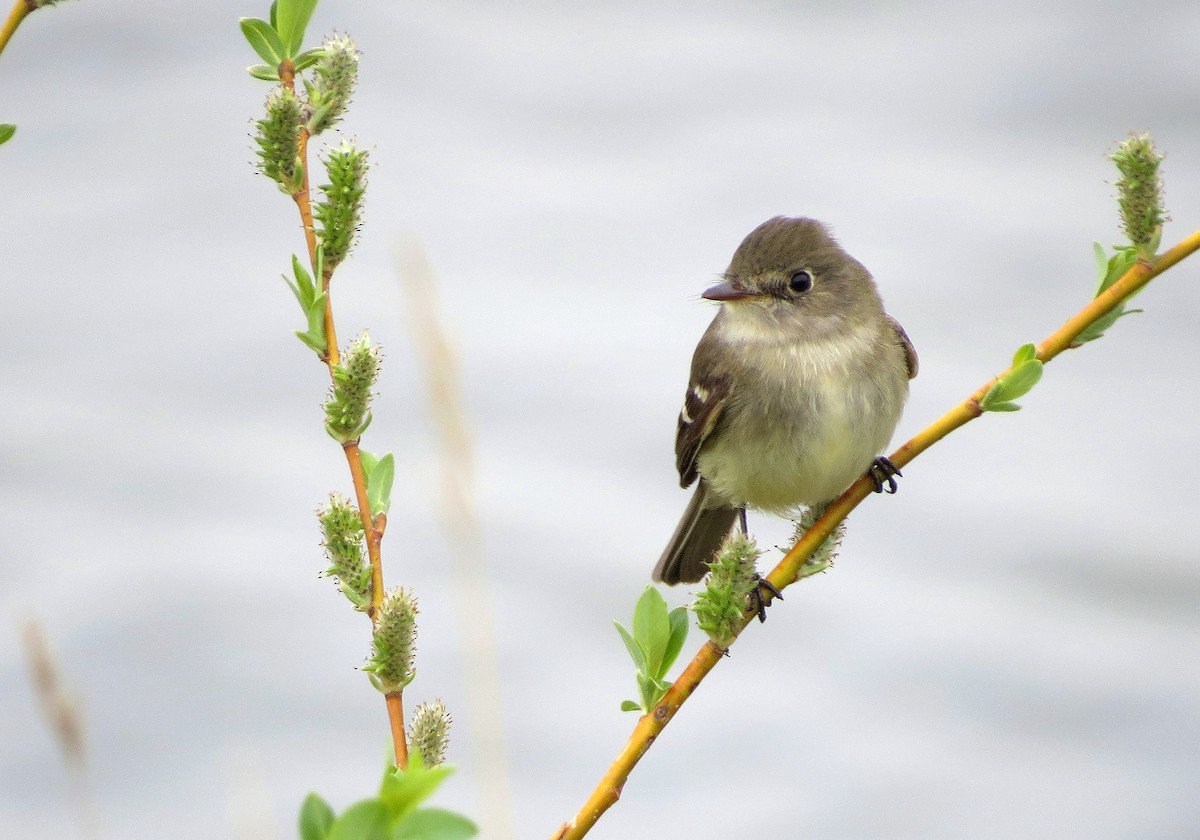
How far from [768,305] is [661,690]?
2526 mm

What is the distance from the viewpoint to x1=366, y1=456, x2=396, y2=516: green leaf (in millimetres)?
1618

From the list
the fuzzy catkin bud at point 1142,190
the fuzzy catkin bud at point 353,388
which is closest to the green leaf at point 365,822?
the fuzzy catkin bud at point 353,388

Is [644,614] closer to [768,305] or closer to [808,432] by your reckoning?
[808,432]

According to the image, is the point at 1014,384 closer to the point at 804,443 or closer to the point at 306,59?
the point at 306,59

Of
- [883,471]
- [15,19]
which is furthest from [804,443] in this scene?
[15,19]

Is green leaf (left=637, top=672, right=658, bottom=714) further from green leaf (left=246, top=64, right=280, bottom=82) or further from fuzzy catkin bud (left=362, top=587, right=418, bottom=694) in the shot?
green leaf (left=246, top=64, right=280, bottom=82)

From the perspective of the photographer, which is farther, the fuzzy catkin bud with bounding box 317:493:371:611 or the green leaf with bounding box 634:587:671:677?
the green leaf with bounding box 634:587:671:677

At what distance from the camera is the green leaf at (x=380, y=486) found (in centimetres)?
162

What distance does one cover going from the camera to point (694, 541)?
14.2ft

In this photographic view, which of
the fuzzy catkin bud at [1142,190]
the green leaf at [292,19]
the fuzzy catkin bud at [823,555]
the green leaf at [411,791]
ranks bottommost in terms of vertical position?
the green leaf at [411,791]

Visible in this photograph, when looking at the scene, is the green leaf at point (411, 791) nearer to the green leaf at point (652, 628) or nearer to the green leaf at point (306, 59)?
the green leaf at point (652, 628)

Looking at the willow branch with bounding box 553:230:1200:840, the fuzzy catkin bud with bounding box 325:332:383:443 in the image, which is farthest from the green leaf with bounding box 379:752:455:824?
the fuzzy catkin bud with bounding box 325:332:383:443

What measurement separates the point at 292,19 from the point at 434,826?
3.37 ft

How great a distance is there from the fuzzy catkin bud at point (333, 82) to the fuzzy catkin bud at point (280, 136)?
0.20 ft
